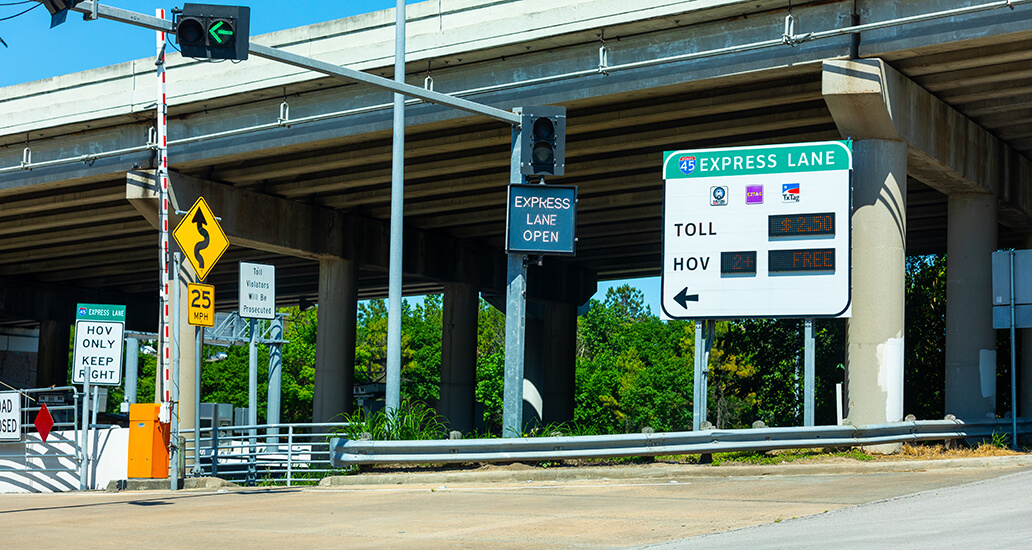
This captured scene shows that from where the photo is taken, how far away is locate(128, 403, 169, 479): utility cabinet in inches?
701

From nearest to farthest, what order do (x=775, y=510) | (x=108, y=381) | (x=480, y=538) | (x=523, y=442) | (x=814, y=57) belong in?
1. (x=480, y=538)
2. (x=775, y=510)
3. (x=523, y=442)
4. (x=108, y=381)
5. (x=814, y=57)

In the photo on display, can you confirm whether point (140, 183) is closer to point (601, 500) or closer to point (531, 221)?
point (531, 221)

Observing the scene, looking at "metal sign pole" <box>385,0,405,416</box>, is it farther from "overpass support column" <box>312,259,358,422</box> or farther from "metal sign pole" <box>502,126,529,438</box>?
"overpass support column" <box>312,259,358,422</box>

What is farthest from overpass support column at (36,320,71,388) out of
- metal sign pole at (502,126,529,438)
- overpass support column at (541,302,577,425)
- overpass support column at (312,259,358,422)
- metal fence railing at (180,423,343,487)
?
metal sign pole at (502,126,529,438)

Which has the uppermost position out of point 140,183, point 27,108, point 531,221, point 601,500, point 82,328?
point 27,108

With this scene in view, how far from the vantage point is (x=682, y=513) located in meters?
12.2

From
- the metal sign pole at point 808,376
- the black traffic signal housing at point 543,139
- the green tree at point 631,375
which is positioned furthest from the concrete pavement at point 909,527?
the green tree at point 631,375

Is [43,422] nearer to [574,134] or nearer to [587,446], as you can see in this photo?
[587,446]

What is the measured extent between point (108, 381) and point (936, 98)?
1675 centimetres

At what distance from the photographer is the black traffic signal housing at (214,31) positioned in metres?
13.6

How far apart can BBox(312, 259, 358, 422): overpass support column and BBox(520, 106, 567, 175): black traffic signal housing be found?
69.3ft

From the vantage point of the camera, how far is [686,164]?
67.6 ft

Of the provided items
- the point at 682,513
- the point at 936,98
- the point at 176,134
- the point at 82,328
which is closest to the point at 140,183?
the point at 176,134

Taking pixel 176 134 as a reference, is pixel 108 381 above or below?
below
